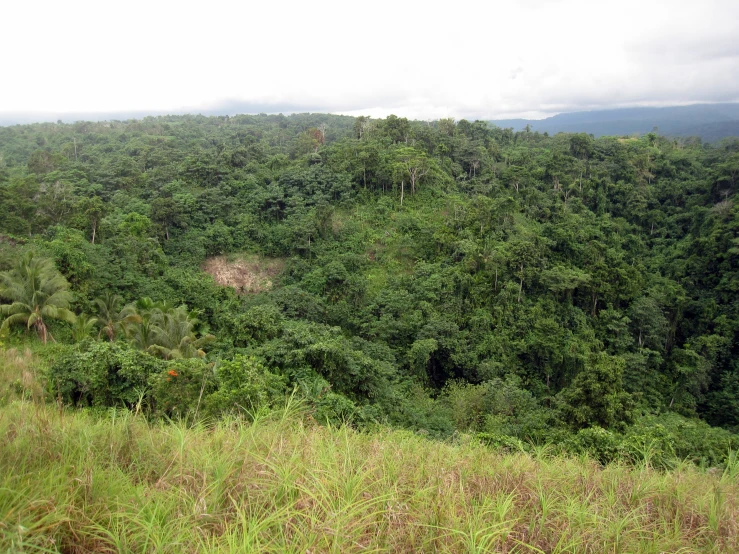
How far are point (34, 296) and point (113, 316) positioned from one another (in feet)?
8.25

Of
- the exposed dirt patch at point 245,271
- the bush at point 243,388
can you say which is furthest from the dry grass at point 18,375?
the exposed dirt patch at point 245,271

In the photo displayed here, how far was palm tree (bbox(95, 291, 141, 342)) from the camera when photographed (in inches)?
493

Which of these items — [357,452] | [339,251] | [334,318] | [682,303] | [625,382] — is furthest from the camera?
[339,251]

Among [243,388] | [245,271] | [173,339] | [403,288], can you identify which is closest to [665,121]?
[403,288]

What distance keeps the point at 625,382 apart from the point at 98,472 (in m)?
17.6

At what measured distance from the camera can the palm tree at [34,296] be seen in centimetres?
1108

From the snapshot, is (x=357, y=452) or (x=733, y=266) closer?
(x=357, y=452)

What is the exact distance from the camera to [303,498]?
7.25 ft

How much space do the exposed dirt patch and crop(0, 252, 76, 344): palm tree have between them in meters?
9.18

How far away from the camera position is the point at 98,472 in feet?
7.29

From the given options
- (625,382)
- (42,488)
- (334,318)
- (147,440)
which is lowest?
(625,382)

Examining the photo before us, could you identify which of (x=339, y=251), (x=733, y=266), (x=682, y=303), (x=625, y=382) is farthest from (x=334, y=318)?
(x=733, y=266)

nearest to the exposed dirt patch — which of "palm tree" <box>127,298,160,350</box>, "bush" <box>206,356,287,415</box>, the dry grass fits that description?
"palm tree" <box>127,298,160,350</box>

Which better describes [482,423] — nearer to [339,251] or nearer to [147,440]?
[147,440]
